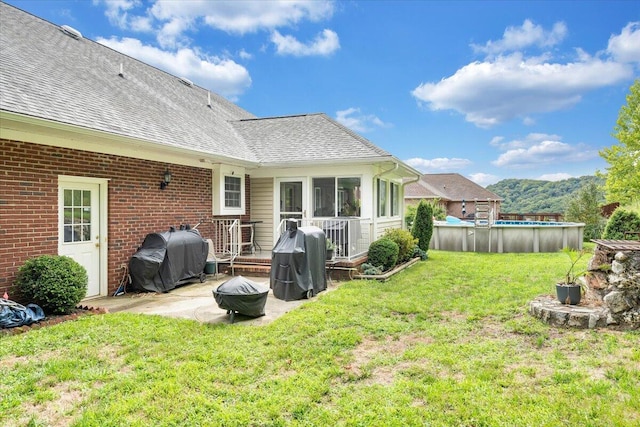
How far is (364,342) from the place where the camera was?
4.63 m

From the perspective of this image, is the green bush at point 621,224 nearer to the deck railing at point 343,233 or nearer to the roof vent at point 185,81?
the deck railing at point 343,233

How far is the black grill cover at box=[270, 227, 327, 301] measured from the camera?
680 cm

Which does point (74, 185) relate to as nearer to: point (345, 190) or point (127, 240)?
point (127, 240)

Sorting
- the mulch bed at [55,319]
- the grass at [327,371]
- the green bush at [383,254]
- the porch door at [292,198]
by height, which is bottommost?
the grass at [327,371]

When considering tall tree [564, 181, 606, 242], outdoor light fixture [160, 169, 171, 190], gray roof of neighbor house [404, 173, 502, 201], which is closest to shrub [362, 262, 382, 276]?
outdoor light fixture [160, 169, 171, 190]

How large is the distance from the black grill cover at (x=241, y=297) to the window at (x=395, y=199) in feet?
26.7

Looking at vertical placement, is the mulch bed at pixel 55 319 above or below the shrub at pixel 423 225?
below

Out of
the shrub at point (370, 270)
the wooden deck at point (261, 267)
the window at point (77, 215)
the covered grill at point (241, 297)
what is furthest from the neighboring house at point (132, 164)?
the covered grill at point (241, 297)

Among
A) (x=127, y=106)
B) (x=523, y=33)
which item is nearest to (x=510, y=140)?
(x=523, y=33)

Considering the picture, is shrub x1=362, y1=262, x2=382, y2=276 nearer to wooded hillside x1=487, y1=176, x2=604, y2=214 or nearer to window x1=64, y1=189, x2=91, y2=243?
window x1=64, y1=189, x2=91, y2=243

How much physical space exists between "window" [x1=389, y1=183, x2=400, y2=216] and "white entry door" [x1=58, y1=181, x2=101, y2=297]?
8.66 m

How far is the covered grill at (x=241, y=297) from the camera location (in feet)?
17.5

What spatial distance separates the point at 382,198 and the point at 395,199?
7.92 feet

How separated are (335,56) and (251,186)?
26.4 feet
